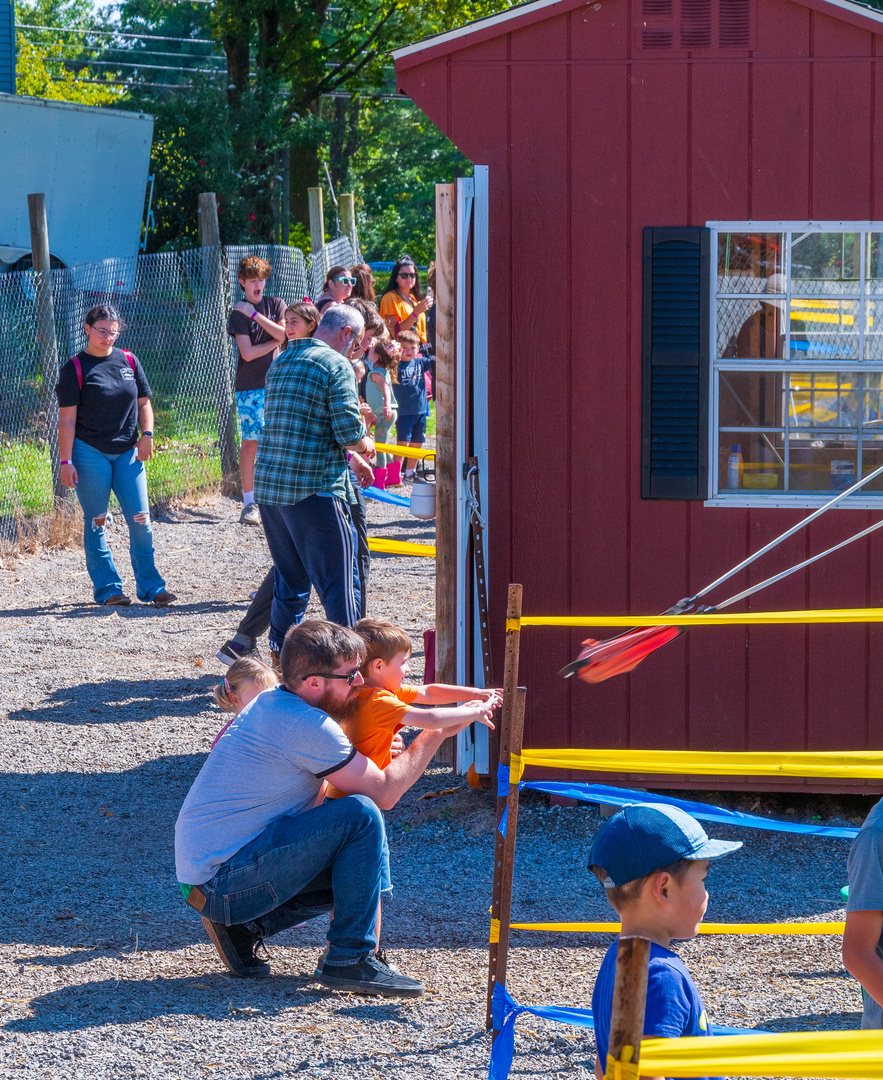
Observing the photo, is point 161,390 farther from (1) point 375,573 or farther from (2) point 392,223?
(2) point 392,223

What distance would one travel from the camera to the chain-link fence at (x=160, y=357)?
405 inches

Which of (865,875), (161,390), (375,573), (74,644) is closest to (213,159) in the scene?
(161,390)

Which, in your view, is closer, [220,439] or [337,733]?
[337,733]

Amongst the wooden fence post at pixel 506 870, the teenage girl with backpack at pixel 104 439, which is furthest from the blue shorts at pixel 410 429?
the wooden fence post at pixel 506 870

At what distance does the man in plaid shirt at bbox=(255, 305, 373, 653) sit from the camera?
19.7 ft

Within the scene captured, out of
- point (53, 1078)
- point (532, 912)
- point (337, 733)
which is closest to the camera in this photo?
point (53, 1078)

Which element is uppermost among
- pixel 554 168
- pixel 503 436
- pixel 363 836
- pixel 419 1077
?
pixel 554 168

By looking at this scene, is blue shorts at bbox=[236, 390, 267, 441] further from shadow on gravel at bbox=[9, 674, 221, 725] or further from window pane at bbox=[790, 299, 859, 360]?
window pane at bbox=[790, 299, 859, 360]

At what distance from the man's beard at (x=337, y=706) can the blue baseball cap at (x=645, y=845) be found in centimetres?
172

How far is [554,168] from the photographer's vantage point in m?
5.29

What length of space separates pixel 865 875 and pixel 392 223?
43.1m

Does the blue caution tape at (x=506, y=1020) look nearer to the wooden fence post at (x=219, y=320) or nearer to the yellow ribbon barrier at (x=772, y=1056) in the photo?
the yellow ribbon barrier at (x=772, y=1056)

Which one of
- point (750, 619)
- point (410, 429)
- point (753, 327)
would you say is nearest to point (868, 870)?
point (750, 619)

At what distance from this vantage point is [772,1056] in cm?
168
